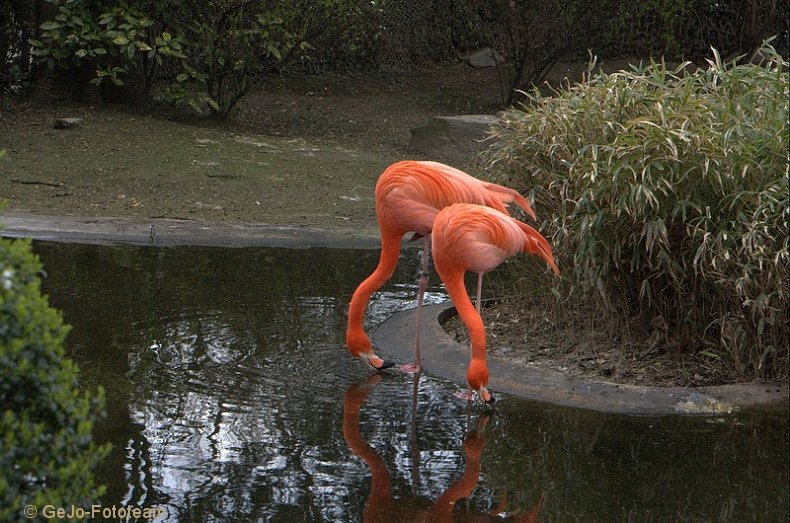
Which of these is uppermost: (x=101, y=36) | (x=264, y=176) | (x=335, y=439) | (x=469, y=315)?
(x=101, y=36)

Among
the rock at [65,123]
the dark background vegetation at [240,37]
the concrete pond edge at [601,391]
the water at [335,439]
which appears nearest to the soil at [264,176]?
the rock at [65,123]

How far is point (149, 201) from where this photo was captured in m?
7.80

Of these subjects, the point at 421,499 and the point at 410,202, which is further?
the point at 410,202

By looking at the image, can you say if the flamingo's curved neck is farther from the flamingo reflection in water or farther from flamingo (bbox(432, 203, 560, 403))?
the flamingo reflection in water

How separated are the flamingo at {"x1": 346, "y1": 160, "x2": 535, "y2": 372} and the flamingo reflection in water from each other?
0.66 metres

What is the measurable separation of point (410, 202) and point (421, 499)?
1.68m

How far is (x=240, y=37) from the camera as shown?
1006cm

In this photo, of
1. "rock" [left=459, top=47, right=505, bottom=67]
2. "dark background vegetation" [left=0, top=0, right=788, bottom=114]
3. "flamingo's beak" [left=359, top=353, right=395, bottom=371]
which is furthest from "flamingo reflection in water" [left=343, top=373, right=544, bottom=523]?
"rock" [left=459, top=47, right=505, bottom=67]

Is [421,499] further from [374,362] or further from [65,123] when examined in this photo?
[65,123]

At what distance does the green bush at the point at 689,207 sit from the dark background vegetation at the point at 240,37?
5714 mm

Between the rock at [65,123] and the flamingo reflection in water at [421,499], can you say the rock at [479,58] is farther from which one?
the flamingo reflection in water at [421,499]

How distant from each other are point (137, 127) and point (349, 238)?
11.7 ft

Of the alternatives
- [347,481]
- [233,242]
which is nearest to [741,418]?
[347,481]

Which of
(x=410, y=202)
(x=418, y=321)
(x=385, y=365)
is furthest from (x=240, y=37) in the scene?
(x=385, y=365)
